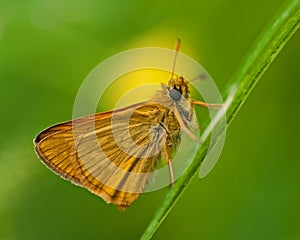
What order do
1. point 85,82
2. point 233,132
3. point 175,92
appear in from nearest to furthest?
point 175,92 → point 233,132 → point 85,82

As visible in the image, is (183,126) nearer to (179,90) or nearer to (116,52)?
(179,90)

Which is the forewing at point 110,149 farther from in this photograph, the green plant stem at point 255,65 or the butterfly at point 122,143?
the green plant stem at point 255,65

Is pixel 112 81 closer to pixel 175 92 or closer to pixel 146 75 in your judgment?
pixel 146 75

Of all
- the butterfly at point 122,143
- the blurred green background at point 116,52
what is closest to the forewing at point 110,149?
the butterfly at point 122,143

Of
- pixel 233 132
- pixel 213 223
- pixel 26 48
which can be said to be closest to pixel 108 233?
pixel 213 223

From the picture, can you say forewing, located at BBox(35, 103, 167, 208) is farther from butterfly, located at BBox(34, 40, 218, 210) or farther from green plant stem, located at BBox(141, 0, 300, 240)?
green plant stem, located at BBox(141, 0, 300, 240)
